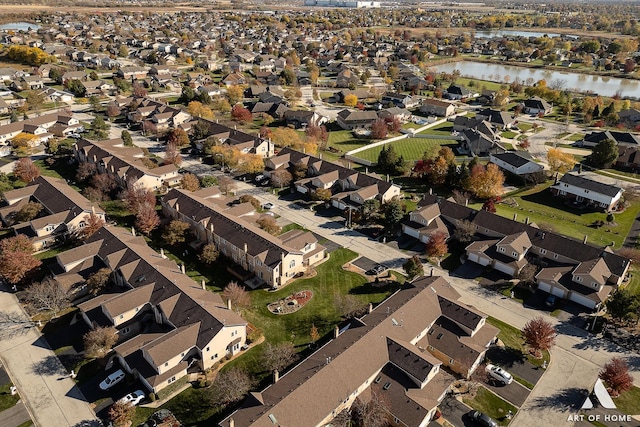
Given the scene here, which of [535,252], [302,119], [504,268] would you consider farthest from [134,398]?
[302,119]

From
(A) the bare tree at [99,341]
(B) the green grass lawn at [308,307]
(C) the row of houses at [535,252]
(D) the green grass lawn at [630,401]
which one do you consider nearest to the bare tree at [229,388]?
(B) the green grass lawn at [308,307]

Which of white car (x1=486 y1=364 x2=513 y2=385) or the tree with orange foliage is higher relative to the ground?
the tree with orange foliage

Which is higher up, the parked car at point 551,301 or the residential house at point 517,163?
the residential house at point 517,163

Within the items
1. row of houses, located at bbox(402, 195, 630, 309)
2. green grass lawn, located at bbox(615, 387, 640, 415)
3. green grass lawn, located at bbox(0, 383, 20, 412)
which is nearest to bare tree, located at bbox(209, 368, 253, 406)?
green grass lawn, located at bbox(0, 383, 20, 412)

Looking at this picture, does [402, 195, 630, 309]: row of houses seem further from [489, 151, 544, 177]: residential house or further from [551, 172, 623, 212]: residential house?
[489, 151, 544, 177]: residential house

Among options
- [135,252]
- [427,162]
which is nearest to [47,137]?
[135,252]

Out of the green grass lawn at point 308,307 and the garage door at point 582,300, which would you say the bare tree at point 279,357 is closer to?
the green grass lawn at point 308,307

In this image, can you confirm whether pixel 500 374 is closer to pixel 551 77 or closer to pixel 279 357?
pixel 279 357
